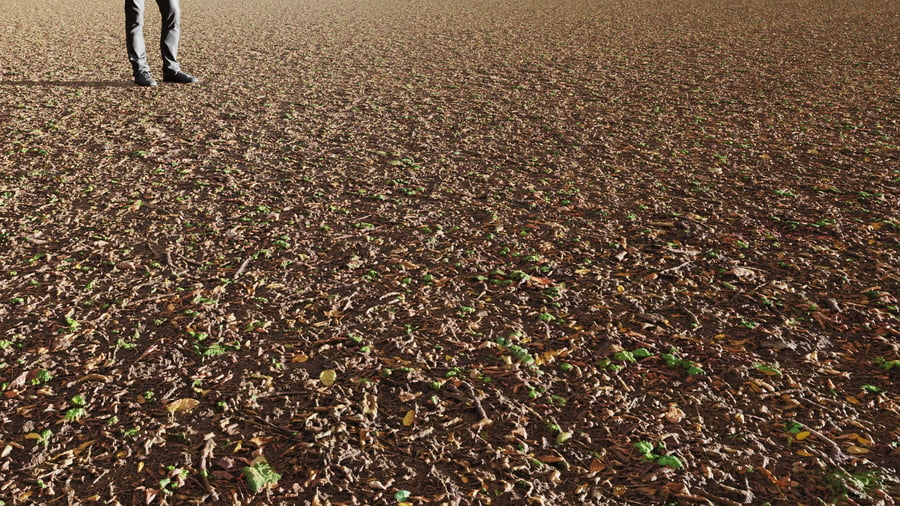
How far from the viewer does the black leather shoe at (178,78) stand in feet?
19.0

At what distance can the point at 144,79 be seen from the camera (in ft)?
18.5

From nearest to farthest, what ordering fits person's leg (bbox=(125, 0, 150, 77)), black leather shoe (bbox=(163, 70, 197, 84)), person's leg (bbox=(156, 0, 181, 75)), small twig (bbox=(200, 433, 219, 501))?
small twig (bbox=(200, 433, 219, 501)) < person's leg (bbox=(125, 0, 150, 77)) < person's leg (bbox=(156, 0, 181, 75)) < black leather shoe (bbox=(163, 70, 197, 84))

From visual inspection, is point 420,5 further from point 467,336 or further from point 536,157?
point 467,336

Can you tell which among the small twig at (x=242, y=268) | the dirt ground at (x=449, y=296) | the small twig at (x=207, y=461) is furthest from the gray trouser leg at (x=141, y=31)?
the small twig at (x=207, y=461)

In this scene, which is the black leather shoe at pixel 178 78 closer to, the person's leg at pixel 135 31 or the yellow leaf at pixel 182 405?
the person's leg at pixel 135 31

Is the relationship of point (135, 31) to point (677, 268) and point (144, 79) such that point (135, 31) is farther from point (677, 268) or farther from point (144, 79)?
point (677, 268)

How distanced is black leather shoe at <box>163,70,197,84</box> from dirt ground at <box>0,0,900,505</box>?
0.29 metres

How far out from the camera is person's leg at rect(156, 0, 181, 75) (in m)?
5.36

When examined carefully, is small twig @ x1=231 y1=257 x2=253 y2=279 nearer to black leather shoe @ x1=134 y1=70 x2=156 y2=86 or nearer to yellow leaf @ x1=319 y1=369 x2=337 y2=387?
yellow leaf @ x1=319 y1=369 x2=337 y2=387

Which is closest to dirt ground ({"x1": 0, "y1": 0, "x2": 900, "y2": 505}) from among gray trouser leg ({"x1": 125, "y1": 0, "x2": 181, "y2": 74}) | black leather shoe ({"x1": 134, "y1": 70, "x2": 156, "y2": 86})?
black leather shoe ({"x1": 134, "y1": 70, "x2": 156, "y2": 86})

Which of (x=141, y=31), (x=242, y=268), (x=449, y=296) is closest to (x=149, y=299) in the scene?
(x=242, y=268)

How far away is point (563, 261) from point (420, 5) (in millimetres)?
10237

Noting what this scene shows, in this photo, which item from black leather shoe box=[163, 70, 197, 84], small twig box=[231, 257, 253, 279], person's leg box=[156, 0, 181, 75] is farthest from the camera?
black leather shoe box=[163, 70, 197, 84]

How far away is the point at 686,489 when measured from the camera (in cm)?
167
